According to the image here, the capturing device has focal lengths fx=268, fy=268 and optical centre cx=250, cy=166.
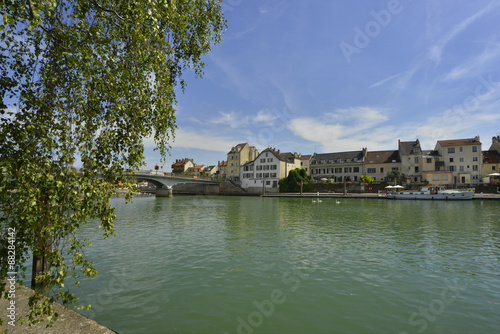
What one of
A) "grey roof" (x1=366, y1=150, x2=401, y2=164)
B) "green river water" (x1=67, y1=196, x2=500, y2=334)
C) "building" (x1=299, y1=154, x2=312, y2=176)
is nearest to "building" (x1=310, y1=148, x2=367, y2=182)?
"grey roof" (x1=366, y1=150, x2=401, y2=164)

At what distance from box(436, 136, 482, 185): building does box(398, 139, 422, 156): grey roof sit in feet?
21.8

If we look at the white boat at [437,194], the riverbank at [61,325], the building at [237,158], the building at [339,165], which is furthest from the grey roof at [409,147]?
the riverbank at [61,325]

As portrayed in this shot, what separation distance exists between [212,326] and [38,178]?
562 cm

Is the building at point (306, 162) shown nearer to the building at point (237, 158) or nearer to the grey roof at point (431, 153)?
Result: the building at point (237, 158)

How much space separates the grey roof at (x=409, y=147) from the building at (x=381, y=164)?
272cm

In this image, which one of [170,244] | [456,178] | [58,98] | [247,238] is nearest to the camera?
[58,98]

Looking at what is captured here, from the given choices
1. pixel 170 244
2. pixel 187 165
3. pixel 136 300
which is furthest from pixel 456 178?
pixel 187 165

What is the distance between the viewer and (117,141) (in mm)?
4758

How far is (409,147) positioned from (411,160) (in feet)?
14.5

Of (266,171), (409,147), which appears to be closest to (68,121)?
(266,171)

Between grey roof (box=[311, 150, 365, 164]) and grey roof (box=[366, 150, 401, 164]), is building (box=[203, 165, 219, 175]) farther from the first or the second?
grey roof (box=[366, 150, 401, 164])

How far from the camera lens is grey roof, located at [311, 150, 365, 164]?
91.4 m

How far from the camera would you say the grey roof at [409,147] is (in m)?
80.6

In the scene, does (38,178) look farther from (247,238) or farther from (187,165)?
(187,165)
